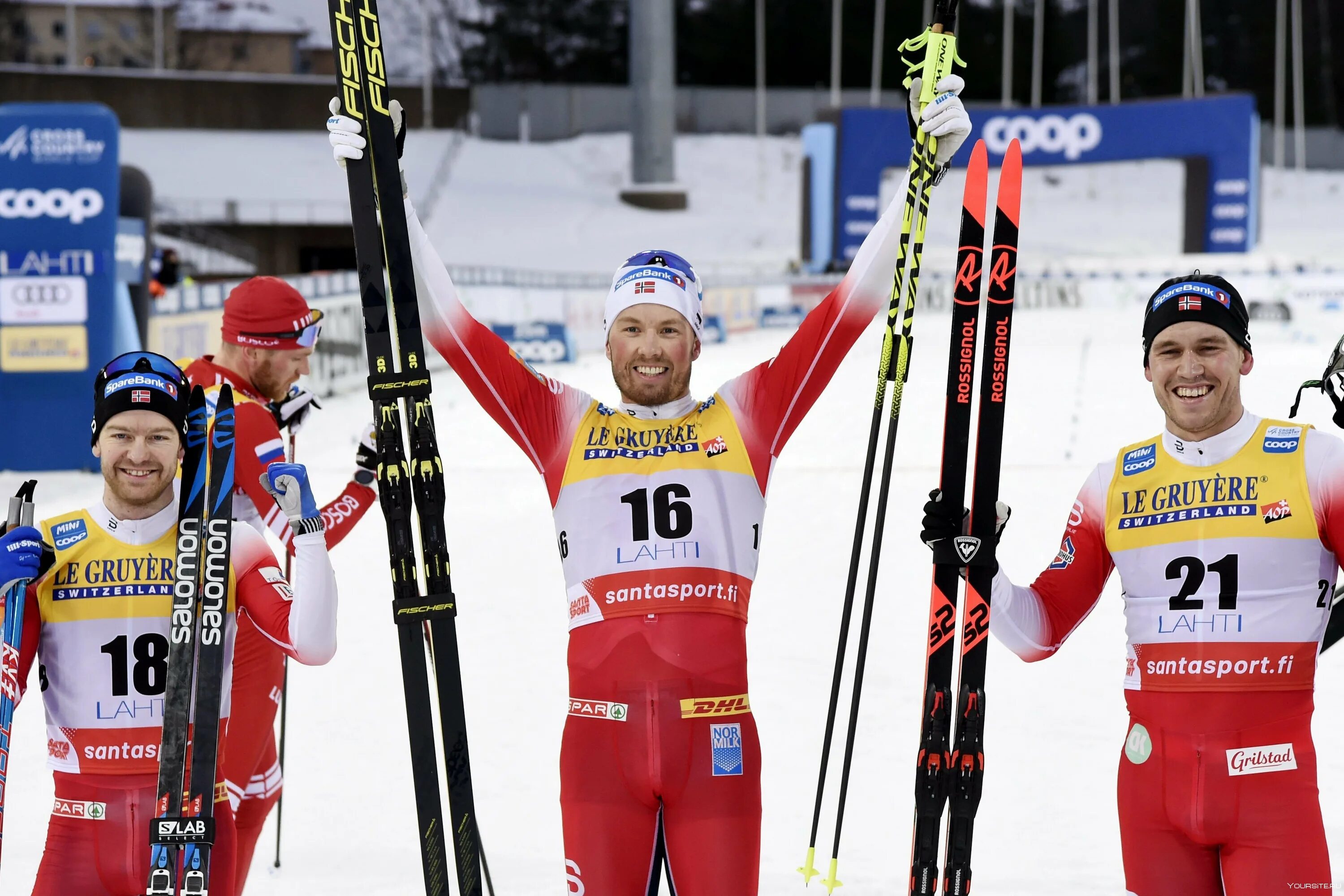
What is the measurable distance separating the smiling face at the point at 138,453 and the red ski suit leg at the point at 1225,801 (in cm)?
227

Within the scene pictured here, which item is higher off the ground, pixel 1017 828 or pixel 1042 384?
pixel 1042 384

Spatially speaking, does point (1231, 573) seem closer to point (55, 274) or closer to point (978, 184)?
point (978, 184)

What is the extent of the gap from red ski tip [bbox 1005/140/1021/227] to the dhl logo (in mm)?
1360

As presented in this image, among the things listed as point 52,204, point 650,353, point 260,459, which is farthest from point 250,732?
point 52,204

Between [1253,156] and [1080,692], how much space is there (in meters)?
26.0

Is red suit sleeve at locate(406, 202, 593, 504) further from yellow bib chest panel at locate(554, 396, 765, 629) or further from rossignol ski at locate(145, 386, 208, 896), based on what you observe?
rossignol ski at locate(145, 386, 208, 896)

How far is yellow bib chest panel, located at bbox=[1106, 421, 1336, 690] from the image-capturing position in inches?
122

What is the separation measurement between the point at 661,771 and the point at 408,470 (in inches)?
36.0

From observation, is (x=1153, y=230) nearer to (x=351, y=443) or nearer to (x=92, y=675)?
(x=351, y=443)

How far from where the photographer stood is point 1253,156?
29719mm

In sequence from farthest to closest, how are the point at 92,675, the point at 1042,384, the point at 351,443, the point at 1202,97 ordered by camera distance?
the point at 1202,97 → the point at 1042,384 → the point at 351,443 → the point at 92,675

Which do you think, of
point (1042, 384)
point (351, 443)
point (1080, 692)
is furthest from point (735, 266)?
point (1080, 692)

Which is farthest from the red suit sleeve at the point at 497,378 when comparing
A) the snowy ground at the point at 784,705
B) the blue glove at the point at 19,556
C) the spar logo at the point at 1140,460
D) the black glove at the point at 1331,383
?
the snowy ground at the point at 784,705

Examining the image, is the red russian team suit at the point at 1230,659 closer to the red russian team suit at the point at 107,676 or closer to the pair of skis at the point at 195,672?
the red russian team suit at the point at 107,676
